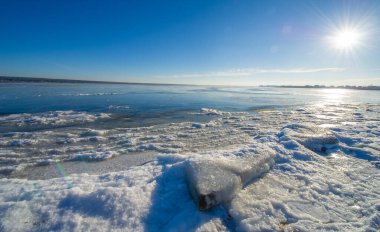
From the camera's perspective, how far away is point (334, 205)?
13.1 ft

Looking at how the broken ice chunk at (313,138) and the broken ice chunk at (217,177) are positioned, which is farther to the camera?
the broken ice chunk at (313,138)

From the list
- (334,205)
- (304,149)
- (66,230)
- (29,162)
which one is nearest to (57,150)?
(29,162)

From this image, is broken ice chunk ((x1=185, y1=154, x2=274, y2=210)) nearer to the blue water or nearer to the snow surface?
the snow surface

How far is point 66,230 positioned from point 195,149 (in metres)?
4.90

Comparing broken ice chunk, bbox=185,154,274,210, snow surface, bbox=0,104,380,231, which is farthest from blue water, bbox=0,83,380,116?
broken ice chunk, bbox=185,154,274,210

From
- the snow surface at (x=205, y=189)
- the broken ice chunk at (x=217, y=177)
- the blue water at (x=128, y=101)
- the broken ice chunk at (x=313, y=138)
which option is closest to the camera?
the snow surface at (x=205, y=189)

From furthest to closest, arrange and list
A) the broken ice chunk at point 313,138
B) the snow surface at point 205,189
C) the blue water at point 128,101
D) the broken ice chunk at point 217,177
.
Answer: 1. the blue water at point 128,101
2. the broken ice chunk at point 313,138
3. the broken ice chunk at point 217,177
4. the snow surface at point 205,189

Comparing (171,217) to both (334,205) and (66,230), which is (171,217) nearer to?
(66,230)

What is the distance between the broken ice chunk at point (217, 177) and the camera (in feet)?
12.3

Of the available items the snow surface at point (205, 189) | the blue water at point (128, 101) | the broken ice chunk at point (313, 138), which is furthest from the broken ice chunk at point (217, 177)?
the blue water at point (128, 101)

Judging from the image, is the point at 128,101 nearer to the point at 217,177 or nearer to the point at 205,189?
the point at 217,177

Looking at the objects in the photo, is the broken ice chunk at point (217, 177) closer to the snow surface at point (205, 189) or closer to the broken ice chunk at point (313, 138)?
the snow surface at point (205, 189)

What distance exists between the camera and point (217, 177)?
4.23 metres

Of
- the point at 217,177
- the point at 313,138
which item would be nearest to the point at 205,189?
the point at 217,177
